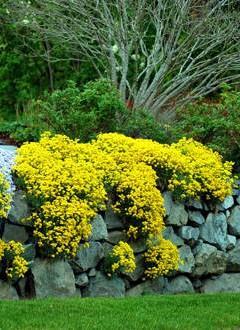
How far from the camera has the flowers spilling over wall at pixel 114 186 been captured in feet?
25.5

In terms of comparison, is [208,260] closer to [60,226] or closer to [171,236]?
[171,236]

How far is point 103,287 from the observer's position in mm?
8164

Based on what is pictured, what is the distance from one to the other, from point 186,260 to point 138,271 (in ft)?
2.68

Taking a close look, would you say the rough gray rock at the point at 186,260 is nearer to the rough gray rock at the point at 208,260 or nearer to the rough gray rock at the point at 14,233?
the rough gray rock at the point at 208,260

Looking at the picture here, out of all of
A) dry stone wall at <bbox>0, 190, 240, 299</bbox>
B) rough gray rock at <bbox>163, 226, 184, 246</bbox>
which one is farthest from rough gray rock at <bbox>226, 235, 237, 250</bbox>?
rough gray rock at <bbox>163, 226, 184, 246</bbox>

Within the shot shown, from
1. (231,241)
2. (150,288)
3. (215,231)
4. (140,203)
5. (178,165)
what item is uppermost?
(178,165)

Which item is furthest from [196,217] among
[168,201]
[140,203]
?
[140,203]

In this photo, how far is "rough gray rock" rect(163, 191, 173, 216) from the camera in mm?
9125

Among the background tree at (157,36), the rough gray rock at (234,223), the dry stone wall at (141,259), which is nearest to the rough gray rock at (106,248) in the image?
the dry stone wall at (141,259)

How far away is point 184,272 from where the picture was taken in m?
9.08

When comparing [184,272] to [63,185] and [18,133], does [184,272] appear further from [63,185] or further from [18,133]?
[18,133]

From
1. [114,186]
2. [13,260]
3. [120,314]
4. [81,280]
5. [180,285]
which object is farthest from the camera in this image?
[180,285]

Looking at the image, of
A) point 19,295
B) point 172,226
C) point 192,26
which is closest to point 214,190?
point 172,226

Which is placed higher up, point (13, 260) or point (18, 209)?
point (18, 209)
